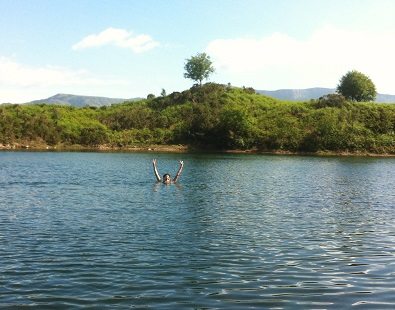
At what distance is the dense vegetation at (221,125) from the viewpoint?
136750 mm

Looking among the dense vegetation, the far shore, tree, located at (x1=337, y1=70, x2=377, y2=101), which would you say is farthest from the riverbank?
tree, located at (x1=337, y1=70, x2=377, y2=101)

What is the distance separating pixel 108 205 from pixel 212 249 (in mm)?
15260

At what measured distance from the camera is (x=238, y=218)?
100 feet

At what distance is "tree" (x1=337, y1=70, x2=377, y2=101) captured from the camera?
173 metres

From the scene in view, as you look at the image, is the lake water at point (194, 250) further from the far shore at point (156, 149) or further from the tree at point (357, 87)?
the tree at point (357, 87)

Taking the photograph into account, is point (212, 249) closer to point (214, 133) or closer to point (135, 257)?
point (135, 257)

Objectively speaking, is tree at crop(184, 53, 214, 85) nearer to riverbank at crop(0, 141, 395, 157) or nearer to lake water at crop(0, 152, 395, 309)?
riverbank at crop(0, 141, 395, 157)

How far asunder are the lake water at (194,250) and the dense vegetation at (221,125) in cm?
9659

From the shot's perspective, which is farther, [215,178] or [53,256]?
[215,178]

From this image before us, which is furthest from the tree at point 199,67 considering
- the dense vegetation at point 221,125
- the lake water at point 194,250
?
the lake water at point 194,250

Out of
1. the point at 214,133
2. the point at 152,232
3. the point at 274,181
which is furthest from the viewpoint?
the point at 214,133

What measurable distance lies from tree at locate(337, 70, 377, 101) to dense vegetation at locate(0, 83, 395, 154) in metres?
15.3

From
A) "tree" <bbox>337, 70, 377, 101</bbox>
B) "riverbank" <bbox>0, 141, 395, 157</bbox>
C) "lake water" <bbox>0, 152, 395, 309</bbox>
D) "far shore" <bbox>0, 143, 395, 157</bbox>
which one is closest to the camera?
"lake water" <bbox>0, 152, 395, 309</bbox>

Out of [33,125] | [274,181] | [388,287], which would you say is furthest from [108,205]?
[33,125]
